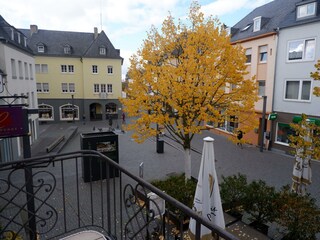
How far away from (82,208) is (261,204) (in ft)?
20.9

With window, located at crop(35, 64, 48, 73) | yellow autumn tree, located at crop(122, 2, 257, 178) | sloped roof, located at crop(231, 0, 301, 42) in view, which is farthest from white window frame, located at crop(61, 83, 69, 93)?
yellow autumn tree, located at crop(122, 2, 257, 178)

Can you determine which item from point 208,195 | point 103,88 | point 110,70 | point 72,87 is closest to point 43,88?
point 72,87

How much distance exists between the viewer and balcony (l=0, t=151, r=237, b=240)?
2.72m

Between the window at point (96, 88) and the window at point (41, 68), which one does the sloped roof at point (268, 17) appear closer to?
the window at point (96, 88)

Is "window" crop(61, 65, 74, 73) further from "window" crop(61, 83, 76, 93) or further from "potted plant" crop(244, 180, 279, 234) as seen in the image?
"potted plant" crop(244, 180, 279, 234)

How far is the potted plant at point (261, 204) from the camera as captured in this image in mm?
6933

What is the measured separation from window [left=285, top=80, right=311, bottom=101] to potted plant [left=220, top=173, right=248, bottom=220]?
12165 mm

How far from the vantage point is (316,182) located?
12.6 m

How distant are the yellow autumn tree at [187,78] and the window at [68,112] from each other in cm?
2925

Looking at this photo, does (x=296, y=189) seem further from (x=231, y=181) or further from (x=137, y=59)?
(x=137, y=59)

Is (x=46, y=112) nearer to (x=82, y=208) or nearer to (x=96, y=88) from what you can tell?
(x=96, y=88)

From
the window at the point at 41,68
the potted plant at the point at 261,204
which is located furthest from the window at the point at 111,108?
the potted plant at the point at 261,204

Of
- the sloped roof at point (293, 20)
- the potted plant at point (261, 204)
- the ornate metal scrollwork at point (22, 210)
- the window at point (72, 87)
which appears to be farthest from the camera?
the window at point (72, 87)

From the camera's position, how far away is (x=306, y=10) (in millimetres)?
16656
